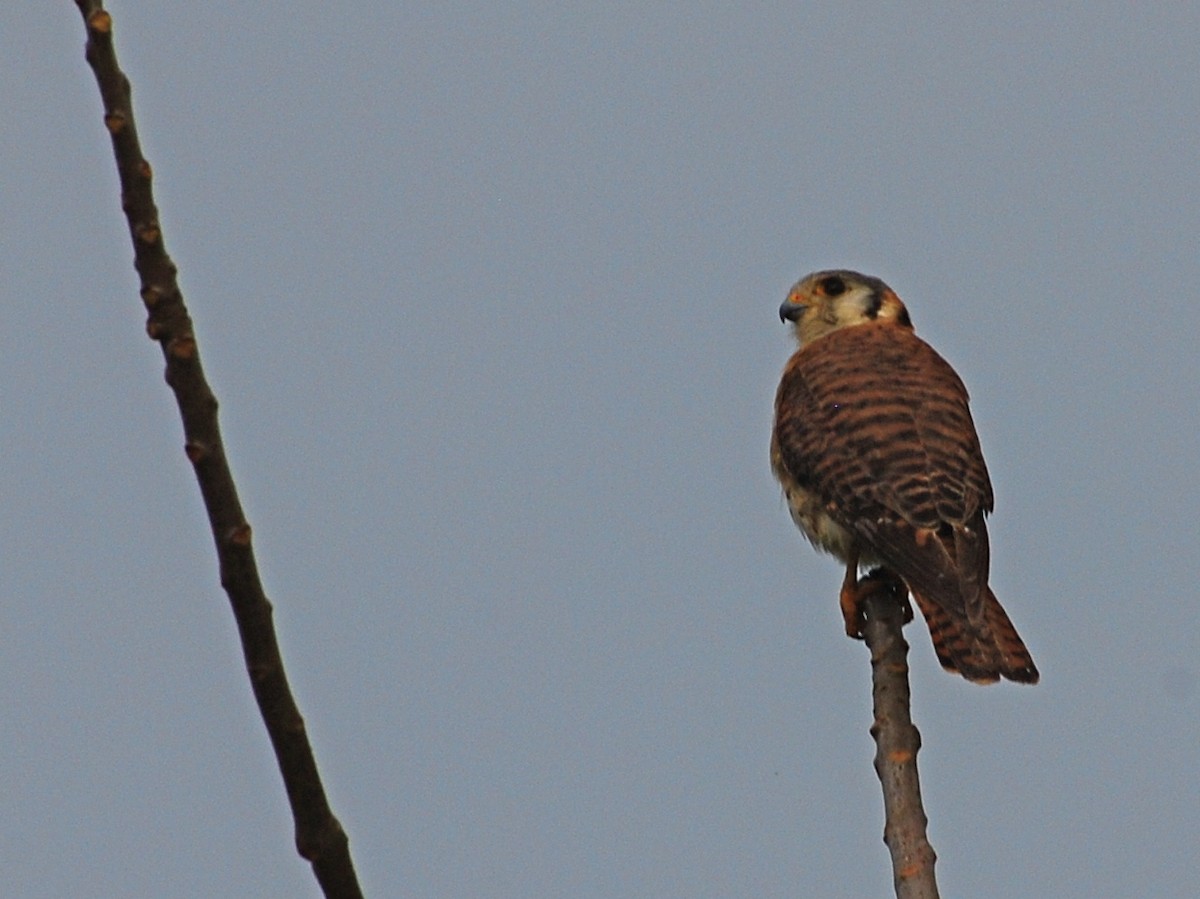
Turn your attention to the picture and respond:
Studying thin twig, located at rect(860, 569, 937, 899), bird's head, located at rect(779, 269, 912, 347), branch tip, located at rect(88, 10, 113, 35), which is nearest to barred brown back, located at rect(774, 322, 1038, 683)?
bird's head, located at rect(779, 269, 912, 347)

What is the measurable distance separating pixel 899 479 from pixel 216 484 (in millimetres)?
3727

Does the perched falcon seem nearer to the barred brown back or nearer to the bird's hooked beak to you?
the barred brown back

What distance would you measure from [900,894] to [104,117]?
1195 millimetres

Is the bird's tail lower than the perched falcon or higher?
lower

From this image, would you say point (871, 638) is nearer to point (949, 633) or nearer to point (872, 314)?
point (949, 633)

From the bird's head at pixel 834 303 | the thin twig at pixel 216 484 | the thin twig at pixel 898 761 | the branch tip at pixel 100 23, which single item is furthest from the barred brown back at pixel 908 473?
the branch tip at pixel 100 23

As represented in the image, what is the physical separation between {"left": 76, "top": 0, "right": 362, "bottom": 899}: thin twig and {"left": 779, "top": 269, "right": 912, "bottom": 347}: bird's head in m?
5.40

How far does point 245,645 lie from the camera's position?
6.39 feet

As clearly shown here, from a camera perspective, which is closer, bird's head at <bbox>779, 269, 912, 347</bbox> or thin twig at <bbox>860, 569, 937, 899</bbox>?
thin twig at <bbox>860, 569, 937, 899</bbox>

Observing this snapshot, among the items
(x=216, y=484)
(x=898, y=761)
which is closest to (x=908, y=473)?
(x=898, y=761)

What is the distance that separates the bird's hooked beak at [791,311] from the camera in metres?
Answer: 7.33

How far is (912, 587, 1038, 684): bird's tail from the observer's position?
14.7 ft

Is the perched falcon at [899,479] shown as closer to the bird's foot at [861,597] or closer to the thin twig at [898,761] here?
the bird's foot at [861,597]

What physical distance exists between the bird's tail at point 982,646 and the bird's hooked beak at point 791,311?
2.67m
